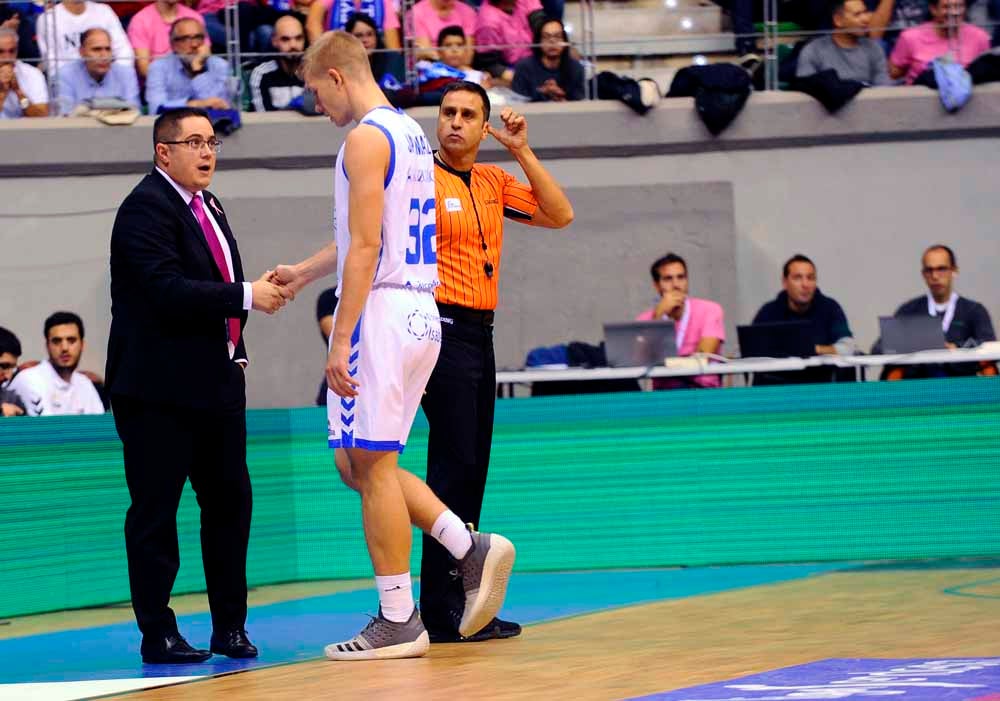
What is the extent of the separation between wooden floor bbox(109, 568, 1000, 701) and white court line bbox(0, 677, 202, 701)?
0.13m

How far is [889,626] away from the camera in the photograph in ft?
20.9

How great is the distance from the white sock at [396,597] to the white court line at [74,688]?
0.75m

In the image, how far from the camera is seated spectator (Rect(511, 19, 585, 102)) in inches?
510

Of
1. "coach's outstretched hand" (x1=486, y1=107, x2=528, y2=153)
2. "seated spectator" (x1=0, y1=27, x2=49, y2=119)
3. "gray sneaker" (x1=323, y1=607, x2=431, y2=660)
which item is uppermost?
"seated spectator" (x1=0, y1=27, x2=49, y2=119)

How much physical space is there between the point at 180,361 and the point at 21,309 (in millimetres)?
6650

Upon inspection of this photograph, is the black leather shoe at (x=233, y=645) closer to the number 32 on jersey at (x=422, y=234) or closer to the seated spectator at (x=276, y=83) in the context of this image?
the number 32 on jersey at (x=422, y=234)

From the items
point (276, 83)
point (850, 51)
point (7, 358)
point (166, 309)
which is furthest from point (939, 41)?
point (166, 309)

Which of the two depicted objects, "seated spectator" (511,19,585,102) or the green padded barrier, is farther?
"seated spectator" (511,19,585,102)

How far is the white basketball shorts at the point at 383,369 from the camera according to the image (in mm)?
5801

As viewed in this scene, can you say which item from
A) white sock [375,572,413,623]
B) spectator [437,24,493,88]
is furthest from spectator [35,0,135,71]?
Result: white sock [375,572,413,623]

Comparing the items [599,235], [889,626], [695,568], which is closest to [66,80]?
[599,235]

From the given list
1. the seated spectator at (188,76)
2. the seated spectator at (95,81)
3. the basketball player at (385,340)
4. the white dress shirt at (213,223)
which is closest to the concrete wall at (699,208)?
the seated spectator at (188,76)

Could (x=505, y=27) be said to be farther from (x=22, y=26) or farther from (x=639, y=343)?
(x=639, y=343)

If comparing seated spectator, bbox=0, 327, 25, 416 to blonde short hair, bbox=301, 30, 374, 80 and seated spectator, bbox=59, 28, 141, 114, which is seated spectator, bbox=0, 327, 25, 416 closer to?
seated spectator, bbox=59, 28, 141, 114
